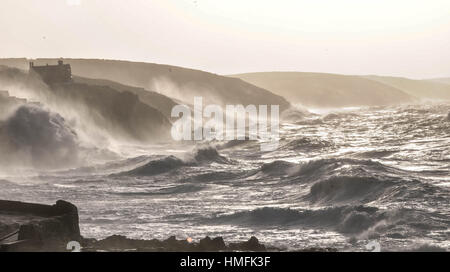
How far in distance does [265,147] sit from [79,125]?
16350mm

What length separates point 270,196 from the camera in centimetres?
→ 3262

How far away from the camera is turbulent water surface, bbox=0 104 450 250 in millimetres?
23719

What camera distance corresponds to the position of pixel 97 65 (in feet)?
552

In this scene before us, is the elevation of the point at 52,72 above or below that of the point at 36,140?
Answer: above

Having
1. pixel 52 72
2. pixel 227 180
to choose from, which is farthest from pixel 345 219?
pixel 52 72

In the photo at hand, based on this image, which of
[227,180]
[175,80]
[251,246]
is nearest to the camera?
[251,246]

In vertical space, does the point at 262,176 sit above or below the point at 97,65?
below

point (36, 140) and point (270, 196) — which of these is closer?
point (270, 196)

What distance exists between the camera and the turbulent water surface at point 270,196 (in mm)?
23719

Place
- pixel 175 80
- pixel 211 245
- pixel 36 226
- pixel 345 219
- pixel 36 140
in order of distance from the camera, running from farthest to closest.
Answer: pixel 175 80
pixel 36 140
pixel 345 219
pixel 211 245
pixel 36 226

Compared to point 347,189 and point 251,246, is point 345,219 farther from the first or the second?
point 251,246

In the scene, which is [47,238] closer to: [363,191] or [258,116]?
[363,191]

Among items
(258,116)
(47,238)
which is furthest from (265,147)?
(258,116)
